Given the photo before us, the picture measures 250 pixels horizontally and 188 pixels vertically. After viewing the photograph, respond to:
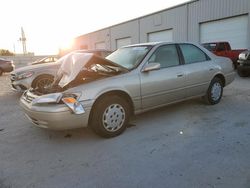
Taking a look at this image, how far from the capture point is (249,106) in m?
5.35

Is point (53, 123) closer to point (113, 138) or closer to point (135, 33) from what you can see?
point (113, 138)

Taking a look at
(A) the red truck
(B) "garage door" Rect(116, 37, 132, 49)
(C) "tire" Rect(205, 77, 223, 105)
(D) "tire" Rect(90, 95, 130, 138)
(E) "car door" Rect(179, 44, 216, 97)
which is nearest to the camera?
(D) "tire" Rect(90, 95, 130, 138)

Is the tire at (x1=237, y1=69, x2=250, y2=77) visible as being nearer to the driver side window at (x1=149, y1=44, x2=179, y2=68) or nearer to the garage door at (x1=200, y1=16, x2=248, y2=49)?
the garage door at (x1=200, y1=16, x2=248, y2=49)

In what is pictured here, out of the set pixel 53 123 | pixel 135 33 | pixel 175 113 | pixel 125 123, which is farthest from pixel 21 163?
pixel 135 33

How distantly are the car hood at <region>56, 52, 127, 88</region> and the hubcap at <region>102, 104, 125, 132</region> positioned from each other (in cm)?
69

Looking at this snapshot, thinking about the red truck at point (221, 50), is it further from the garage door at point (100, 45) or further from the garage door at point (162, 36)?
the garage door at point (100, 45)

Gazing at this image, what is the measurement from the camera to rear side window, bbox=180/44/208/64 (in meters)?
5.02

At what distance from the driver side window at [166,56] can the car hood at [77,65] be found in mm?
780

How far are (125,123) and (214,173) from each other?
170 cm

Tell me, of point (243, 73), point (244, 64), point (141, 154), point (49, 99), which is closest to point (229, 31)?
point (243, 73)

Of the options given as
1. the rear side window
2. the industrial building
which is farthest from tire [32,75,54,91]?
the industrial building

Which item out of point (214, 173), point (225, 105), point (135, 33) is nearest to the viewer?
point (214, 173)

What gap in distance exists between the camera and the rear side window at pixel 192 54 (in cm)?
502

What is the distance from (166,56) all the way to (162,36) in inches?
678
